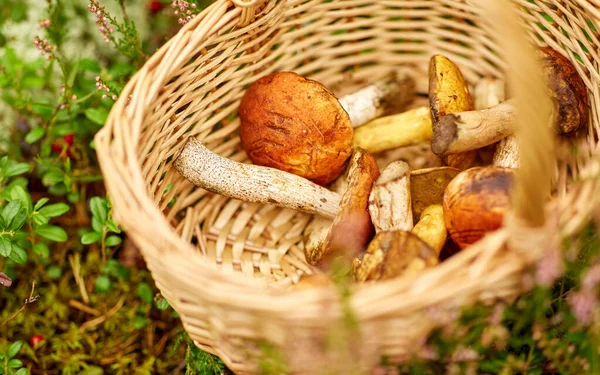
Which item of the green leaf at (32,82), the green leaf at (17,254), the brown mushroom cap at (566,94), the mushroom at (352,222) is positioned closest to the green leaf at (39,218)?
the green leaf at (17,254)

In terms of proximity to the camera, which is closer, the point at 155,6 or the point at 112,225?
the point at 112,225

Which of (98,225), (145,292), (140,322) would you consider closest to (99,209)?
(98,225)

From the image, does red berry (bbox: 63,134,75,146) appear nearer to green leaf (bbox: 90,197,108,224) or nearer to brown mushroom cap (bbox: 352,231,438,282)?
green leaf (bbox: 90,197,108,224)

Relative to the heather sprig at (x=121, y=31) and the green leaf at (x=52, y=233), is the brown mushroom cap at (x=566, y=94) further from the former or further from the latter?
the green leaf at (x=52, y=233)

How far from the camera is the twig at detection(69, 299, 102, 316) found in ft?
8.24

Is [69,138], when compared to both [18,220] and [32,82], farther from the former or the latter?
[18,220]

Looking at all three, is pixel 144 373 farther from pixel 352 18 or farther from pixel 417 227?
pixel 352 18

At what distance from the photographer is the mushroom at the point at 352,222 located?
1.95m

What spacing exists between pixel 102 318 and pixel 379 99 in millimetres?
1534

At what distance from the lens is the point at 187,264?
57.5 inches

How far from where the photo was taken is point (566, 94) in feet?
6.84

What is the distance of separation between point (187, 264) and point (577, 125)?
152cm

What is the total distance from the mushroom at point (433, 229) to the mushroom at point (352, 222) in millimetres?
187

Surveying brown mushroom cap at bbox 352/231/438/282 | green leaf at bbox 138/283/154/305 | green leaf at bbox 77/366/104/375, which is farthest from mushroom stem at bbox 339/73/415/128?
green leaf at bbox 77/366/104/375
